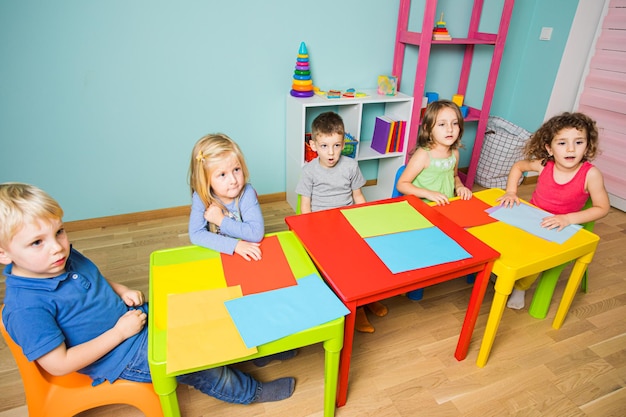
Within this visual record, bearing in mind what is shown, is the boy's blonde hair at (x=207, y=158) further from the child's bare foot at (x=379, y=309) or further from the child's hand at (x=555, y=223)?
the child's hand at (x=555, y=223)

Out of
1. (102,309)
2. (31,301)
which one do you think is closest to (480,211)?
(102,309)

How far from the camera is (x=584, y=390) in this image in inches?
62.8

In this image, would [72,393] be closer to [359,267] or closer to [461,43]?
[359,267]

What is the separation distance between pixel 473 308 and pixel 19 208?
1508 mm

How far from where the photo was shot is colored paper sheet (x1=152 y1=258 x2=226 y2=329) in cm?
118

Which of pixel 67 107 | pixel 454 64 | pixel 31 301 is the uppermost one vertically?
pixel 454 64

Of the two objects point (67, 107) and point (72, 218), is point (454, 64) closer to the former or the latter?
point (67, 107)

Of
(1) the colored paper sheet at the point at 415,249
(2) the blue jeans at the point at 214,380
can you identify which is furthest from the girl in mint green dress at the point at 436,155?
(2) the blue jeans at the point at 214,380

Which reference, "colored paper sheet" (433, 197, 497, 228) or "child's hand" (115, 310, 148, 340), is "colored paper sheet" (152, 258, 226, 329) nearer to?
"child's hand" (115, 310, 148, 340)

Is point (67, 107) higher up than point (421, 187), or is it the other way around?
point (67, 107)

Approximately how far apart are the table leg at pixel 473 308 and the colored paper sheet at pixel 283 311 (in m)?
0.59

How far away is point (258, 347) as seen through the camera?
3.32 ft

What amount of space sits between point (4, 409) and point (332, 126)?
1711mm

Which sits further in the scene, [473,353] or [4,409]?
[473,353]
